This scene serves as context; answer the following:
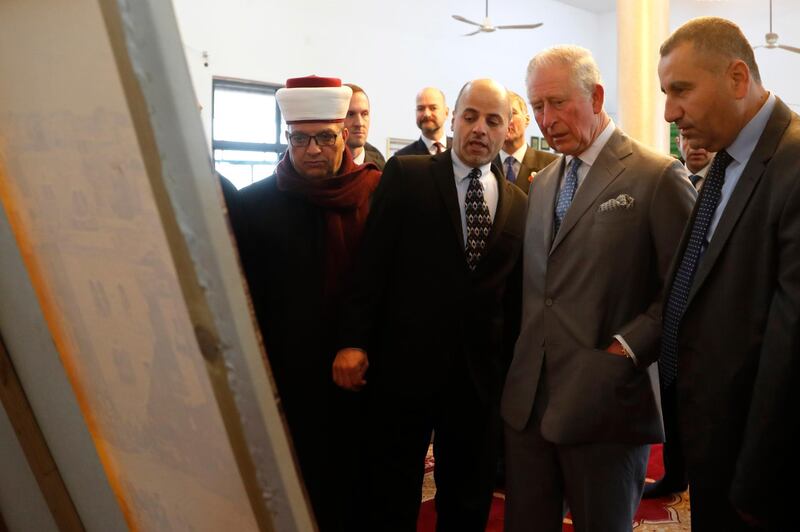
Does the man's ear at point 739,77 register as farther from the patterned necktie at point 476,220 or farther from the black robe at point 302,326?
the black robe at point 302,326

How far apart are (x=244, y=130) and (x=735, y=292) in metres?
9.14

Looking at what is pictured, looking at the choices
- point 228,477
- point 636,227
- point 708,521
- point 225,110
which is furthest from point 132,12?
point 225,110

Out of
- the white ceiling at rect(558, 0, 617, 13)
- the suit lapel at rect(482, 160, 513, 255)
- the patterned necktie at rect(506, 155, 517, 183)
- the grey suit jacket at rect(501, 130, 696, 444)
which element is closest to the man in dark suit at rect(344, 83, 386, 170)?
the patterned necktie at rect(506, 155, 517, 183)

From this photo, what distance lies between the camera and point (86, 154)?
0.50 m

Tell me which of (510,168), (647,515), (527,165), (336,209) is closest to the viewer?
(336,209)

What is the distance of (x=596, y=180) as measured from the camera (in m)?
1.88

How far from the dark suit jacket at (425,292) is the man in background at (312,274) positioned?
106mm

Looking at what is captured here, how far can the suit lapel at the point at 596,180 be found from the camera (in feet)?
6.12

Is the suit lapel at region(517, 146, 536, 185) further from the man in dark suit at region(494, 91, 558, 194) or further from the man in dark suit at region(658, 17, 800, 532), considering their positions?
the man in dark suit at region(658, 17, 800, 532)

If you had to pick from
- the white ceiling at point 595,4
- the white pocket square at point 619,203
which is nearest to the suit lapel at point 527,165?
the white pocket square at point 619,203

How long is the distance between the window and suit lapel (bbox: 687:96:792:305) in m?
8.55

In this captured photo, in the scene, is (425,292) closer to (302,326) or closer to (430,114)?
(302,326)

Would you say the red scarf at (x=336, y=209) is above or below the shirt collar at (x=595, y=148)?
below

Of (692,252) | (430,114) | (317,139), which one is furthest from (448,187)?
(430,114)
